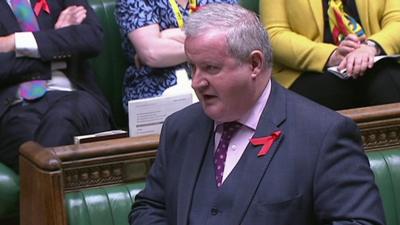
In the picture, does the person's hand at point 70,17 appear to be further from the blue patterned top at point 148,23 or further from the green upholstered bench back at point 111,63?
the green upholstered bench back at point 111,63

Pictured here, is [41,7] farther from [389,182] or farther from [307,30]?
[389,182]

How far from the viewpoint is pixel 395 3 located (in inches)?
148

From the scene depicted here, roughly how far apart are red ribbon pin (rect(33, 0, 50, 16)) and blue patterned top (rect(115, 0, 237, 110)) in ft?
0.99

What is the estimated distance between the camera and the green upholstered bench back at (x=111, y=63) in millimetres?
3932

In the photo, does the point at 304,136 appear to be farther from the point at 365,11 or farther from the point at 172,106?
the point at 365,11

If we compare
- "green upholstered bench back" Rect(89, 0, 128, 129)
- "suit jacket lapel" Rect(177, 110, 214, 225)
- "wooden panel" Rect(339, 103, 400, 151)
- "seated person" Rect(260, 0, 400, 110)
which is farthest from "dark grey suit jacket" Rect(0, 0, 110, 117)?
"suit jacket lapel" Rect(177, 110, 214, 225)

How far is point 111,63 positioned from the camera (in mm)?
3941

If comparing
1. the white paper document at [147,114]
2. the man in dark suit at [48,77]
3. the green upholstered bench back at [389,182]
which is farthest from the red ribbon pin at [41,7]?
the green upholstered bench back at [389,182]

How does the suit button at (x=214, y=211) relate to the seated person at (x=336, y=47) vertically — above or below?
above

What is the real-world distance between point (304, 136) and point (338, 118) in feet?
0.28

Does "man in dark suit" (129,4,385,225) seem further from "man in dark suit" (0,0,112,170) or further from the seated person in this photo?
the seated person

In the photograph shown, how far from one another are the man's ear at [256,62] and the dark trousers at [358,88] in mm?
1477

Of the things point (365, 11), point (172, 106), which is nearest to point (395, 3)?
point (365, 11)

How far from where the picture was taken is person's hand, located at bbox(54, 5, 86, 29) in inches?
136
